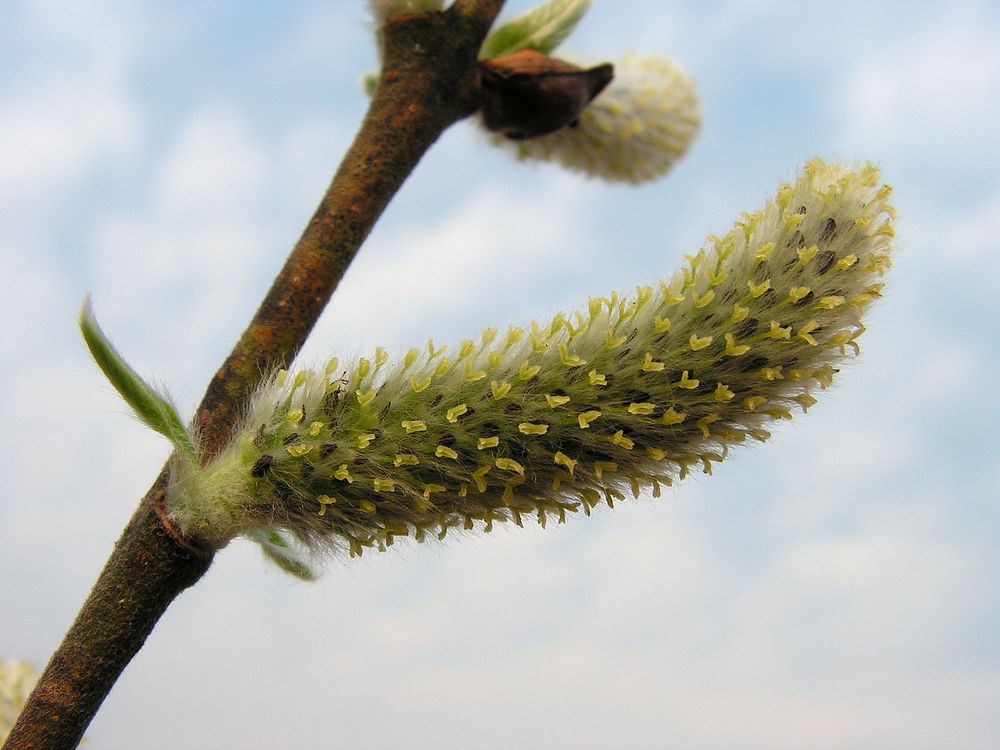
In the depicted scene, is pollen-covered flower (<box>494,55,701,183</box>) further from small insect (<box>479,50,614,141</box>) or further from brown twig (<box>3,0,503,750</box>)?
brown twig (<box>3,0,503,750</box>)

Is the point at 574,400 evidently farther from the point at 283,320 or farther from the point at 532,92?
the point at 532,92

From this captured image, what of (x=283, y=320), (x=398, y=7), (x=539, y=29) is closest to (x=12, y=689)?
(x=283, y=320)

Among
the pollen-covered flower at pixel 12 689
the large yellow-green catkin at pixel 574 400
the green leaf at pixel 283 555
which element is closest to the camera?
the large yellow-green catkin at pixel 574 400

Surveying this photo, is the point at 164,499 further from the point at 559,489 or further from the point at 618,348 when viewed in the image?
the point at 618,348

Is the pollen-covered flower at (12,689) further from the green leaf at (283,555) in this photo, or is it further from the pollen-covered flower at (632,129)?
the pollen-covered flower at (632,129)

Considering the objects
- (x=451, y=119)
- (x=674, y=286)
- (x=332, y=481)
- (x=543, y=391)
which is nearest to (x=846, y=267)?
(x=674, y=286)

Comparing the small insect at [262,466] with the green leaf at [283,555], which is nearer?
the small insect at [262,466]

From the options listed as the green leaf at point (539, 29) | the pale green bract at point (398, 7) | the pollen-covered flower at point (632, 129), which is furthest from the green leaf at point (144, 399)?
the pollen-covered flower at point (632, 129)

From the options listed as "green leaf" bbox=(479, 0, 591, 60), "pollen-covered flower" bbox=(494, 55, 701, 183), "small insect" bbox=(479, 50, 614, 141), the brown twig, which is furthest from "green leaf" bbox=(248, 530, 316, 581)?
"pollen-covered flower" bbox=(494, 55, 701, 183)
